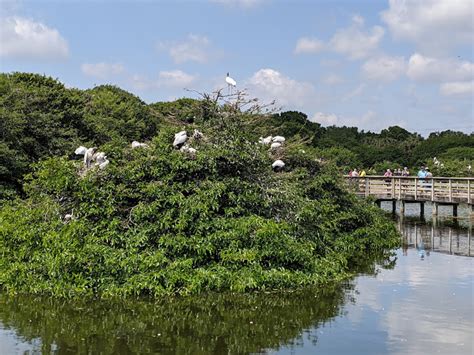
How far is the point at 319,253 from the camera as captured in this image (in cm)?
1201

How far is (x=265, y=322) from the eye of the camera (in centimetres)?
→ 824

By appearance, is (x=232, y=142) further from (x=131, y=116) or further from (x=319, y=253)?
(x=131, y=116)

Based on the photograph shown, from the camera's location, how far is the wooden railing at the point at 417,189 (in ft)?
80.8

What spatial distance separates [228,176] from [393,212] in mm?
19572

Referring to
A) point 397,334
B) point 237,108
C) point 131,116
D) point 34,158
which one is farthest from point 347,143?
point 397,334

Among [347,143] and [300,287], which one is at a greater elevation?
[347,143]

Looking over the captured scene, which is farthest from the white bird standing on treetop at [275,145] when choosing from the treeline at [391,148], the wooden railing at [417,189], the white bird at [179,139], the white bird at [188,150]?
the treeline at [391,148]

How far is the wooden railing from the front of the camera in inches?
969

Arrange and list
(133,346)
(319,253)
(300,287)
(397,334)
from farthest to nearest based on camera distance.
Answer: (319,253) → (300,287) → (397,334) → (133,346)

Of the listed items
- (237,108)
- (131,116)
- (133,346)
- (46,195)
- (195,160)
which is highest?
(131,116)

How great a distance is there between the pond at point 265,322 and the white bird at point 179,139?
11.2 ft

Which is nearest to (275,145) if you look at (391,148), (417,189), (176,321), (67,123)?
(176,321)

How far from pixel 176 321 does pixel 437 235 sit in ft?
44.1

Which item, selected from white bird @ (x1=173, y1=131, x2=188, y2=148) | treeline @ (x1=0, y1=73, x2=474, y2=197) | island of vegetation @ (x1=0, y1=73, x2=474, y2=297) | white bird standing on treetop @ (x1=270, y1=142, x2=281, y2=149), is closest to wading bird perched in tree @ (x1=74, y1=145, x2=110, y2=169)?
island of vegetation @ (x1=0, y1=73, x2=474, y2=297)
